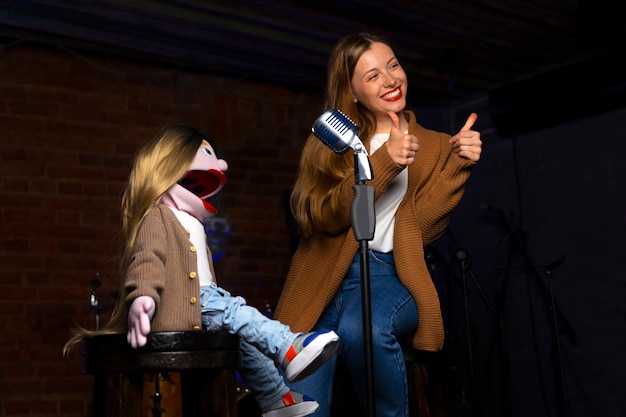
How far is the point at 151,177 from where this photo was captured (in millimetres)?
2197

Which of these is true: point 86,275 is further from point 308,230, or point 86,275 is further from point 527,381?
point 527,381

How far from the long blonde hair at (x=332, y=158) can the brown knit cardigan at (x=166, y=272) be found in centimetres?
44

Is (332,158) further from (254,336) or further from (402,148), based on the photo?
(254,336)

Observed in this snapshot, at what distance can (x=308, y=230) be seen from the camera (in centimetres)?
244

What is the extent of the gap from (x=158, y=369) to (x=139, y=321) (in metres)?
0.13

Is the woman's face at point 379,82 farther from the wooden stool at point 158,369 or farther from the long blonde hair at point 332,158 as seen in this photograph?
the wooden stool at point 158,369

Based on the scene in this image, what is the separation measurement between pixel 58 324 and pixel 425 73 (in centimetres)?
278

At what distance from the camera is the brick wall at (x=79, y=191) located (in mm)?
4211

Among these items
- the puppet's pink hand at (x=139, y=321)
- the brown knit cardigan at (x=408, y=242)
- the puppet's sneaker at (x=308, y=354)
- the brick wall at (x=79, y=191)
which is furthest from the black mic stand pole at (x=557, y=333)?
the puppet's pink hand at (x=139, y=321)

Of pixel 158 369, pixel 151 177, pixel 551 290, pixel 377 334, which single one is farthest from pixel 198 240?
pixel 551 290

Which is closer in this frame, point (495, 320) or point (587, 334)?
point (587, 334)

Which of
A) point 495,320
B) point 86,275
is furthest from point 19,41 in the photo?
point 495,320

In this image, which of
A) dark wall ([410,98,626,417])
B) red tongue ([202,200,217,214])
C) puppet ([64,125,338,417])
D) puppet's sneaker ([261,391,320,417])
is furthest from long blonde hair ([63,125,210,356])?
dark wall ([410,98,626,417])

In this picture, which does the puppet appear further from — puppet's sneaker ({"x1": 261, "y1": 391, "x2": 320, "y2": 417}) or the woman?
the woman
